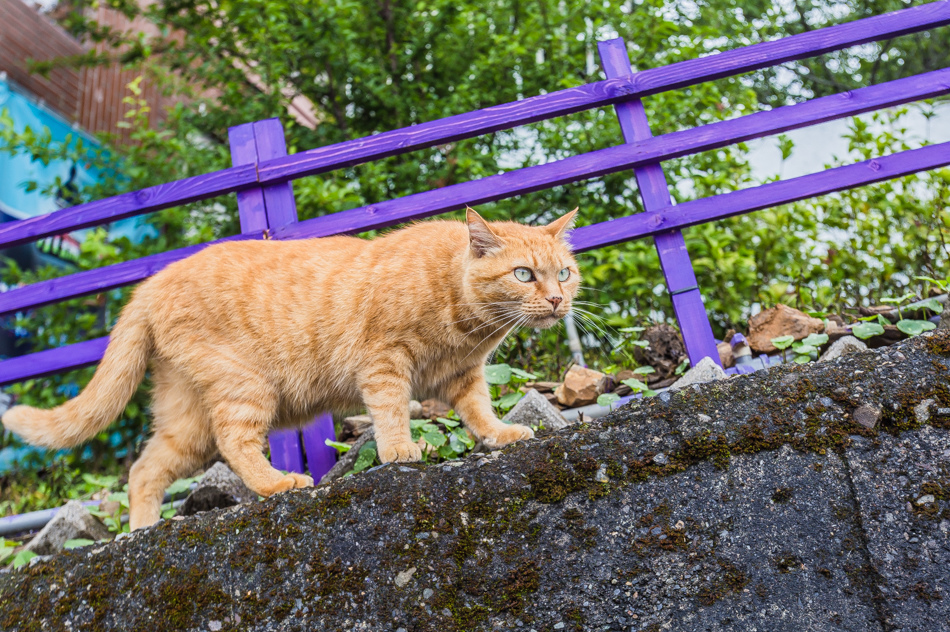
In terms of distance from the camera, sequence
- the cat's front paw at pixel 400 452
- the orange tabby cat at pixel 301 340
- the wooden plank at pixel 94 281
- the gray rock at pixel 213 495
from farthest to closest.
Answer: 1. the wooden plank at pixel 94 281
2. the gray rock at pixel 213 495
3. the orange tabby cat at pixel 301 340
4. the cat's front paw at pixel 400 452

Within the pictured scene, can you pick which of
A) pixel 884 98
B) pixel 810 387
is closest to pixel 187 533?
pixel 810 387

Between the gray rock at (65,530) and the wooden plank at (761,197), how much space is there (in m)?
2.45

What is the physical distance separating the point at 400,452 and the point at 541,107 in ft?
5.79

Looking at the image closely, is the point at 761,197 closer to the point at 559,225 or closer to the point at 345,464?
the point at 559,225

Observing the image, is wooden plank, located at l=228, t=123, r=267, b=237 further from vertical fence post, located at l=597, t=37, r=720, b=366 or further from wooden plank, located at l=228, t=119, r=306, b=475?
vertical fence post, located at l=597, t=37, r=720, b=366

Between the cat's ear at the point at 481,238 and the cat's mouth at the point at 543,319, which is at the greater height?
the cat's ear at the point at 481,238

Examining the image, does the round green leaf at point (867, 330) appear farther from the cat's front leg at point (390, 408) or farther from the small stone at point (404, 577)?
the small stone at point (404, 577)

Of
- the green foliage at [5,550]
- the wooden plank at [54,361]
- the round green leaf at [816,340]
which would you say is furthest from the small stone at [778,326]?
the green foliage at [5,550]

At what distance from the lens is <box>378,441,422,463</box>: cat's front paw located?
7.54 feet

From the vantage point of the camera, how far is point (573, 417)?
298 cm

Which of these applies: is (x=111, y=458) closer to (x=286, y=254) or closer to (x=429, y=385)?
(x=286, y=254)

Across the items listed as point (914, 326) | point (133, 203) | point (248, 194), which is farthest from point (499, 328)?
point (133, 203)

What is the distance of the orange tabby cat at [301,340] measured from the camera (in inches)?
99.6

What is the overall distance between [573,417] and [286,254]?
143 cm
